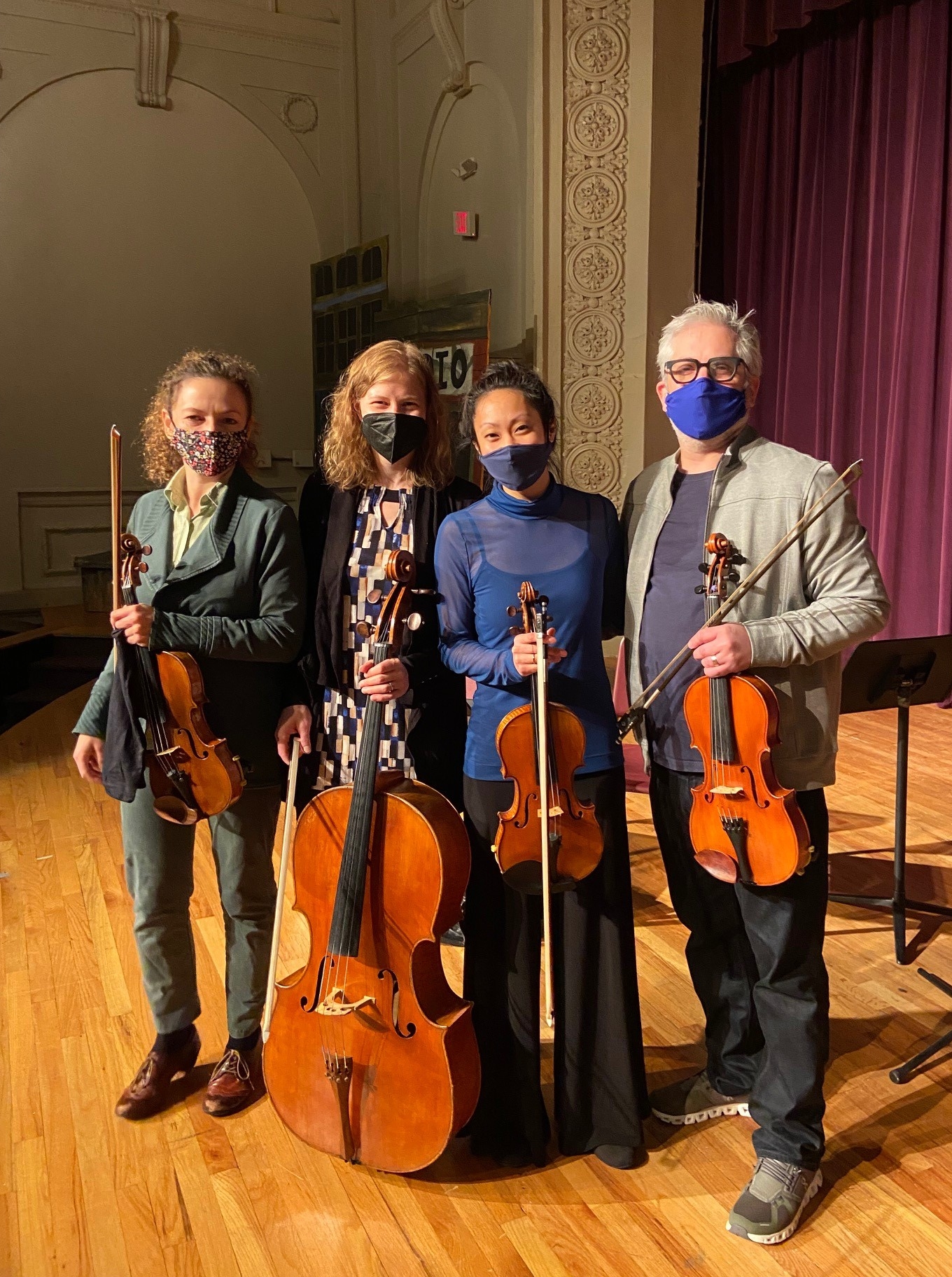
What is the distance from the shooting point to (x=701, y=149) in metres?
5.61

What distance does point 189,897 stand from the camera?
6.82 feet

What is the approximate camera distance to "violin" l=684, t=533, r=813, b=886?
5.22 feet

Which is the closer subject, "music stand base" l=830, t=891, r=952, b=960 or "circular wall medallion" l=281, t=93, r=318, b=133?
"music stand base" l=830, t=891, r=952, b=960

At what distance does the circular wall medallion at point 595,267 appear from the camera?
532 centimetres

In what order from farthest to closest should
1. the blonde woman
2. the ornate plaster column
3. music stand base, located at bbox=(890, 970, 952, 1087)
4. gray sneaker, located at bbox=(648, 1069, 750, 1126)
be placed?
the ornate plaster column < music stand base, located at bbox=(890, 970, 952, 1087) < gray sneaker, located at bbox=(648, 1069, 750, 1126) < the blonde woman

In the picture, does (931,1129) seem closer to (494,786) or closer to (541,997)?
(541,997)

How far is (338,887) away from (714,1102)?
944mm

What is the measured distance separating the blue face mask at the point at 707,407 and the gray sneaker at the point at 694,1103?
1287 millimetres

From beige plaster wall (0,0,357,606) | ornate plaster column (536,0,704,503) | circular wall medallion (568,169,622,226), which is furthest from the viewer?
beige plaster wall (0,0,357,606)

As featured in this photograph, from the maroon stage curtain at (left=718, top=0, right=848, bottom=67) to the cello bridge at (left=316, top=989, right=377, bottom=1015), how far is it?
477 cm

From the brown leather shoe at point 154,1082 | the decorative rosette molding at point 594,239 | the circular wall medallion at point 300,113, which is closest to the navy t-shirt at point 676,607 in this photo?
the brown leather shoe at point 154,1082

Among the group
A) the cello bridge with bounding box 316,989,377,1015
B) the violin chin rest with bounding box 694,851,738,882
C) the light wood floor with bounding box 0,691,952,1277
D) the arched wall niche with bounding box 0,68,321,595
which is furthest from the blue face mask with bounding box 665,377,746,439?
the arched wall niche with bounding box 0,68,321,595

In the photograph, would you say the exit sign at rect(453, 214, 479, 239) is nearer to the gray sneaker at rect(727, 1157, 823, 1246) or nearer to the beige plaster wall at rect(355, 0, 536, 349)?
the beige plaster wall at rect(355, 0, 536, 349)

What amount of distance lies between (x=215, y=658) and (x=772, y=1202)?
53.7 inches
